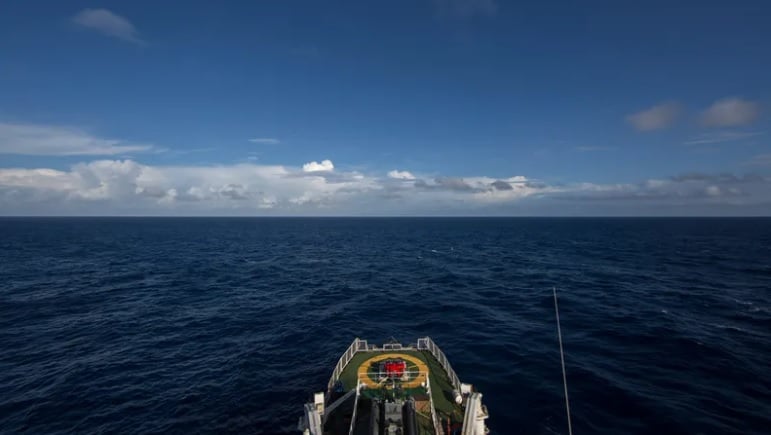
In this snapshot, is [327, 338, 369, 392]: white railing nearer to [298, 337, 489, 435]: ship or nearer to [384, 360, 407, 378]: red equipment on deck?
[298, 337, 489, 435]: ship

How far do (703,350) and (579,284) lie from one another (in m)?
39.1

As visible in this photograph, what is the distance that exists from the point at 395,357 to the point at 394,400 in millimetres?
10002

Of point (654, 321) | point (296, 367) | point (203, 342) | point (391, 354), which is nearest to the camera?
point (391, 354)

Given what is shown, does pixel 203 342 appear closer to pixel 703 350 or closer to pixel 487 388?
pixel 487 388

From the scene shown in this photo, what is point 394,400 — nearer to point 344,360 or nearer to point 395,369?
Answer: point 395,369

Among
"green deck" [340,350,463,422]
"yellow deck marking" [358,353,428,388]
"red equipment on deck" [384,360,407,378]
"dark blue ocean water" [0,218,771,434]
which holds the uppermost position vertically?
"red equipment on deck" [384,360,407,378]

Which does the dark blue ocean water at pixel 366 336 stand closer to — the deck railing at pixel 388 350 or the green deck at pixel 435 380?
the deck railing at pixel 388 350

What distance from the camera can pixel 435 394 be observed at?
31031 mm

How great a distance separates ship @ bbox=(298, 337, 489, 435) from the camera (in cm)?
2370

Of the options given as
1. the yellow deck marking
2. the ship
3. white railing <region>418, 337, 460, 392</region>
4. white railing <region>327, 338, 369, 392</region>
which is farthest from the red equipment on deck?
white railing <region>327, 338, 369, 392</region>

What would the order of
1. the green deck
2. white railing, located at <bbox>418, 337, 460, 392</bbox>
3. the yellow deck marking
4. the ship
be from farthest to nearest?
white railing, located at <bbox>418, 337, 460, 392</bbox>
the yellow deck marking
the green deck
the ship

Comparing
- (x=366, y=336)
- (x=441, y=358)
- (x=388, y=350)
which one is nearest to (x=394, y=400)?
(x=441, y=358)

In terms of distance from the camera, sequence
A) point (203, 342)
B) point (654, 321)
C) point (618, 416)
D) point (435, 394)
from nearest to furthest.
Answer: point (435, 394) < point (618, 416) < point (203, 342) < point (654, 321)

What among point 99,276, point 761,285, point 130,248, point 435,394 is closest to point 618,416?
point 435,394
